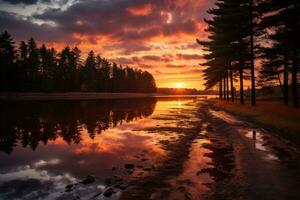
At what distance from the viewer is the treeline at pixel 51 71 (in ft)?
210

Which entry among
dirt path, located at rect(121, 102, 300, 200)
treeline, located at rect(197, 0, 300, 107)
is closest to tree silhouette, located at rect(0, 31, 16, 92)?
treeline, located at rect(197, 0, 300, 107)

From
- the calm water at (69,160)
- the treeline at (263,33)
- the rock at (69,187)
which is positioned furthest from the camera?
the treeline at (263,33)

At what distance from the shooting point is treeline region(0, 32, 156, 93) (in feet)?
210

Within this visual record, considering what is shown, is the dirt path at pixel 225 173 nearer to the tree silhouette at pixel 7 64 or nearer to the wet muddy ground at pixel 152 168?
the wet muddy ground at pixel 152 168

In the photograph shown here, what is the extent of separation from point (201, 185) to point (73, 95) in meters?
83.9

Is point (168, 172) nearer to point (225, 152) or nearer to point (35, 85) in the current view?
point (225, 152)

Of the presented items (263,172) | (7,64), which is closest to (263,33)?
(263,172)

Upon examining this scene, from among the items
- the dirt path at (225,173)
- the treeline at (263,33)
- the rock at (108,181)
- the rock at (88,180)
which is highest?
the treeline at (263,33)

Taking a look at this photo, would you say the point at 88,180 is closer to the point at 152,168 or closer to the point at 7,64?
the point at 152,168

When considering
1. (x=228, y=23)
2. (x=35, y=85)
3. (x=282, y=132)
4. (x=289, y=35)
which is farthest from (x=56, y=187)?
(x=35, y=85)

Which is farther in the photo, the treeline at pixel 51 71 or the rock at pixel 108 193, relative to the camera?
the treeline at pixel 51 71

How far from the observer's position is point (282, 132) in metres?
14.4

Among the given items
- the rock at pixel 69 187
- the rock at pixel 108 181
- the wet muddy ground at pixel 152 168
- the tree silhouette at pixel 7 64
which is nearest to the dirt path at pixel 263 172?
the wet muddy ground at pixel 152 168

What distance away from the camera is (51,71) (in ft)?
281
